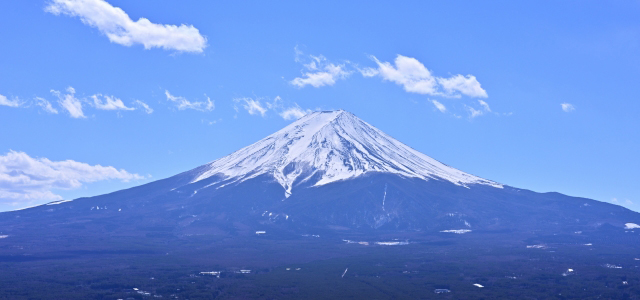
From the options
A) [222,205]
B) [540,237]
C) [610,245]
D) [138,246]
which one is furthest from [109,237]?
[610,245]

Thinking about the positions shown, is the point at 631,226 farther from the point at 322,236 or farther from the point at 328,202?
the point at 322,236

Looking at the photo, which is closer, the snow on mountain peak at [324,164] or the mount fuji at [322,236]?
the mount fuji at [322,236]

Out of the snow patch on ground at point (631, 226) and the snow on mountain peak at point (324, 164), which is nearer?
the snow patch on ground at point (631, 226)

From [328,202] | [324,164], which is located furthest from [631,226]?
[324,164]

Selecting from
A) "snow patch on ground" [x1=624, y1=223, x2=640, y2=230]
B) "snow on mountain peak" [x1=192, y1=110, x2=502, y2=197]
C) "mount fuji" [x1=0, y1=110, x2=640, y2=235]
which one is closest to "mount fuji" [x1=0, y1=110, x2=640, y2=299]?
"snow patch on ground" [x1=624, y1=223, x2=640, y2=230]

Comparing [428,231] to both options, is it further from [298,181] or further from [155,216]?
[155,216]

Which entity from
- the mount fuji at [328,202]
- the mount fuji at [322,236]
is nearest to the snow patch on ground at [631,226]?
the mount fuji at [322,236]

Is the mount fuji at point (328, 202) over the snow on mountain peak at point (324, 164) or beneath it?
beneath

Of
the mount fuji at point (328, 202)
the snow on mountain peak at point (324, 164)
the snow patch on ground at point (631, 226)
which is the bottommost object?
the snow patch on ground at point (631, 226)

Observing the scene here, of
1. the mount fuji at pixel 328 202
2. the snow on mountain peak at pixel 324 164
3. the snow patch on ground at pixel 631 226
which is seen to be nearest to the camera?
the mount fuji at pixel 328 202

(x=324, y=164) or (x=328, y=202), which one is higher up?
(x=324, y=164)

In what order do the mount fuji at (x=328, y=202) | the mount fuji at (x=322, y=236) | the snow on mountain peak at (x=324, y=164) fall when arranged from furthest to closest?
the snow on mountain peak at (x=324, y=164)
the mount fuji at (x=328, y=202)
the mount fuji at (x=322, y=236)

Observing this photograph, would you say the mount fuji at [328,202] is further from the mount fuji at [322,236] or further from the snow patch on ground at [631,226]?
the snow patch on ground at [631,226]
